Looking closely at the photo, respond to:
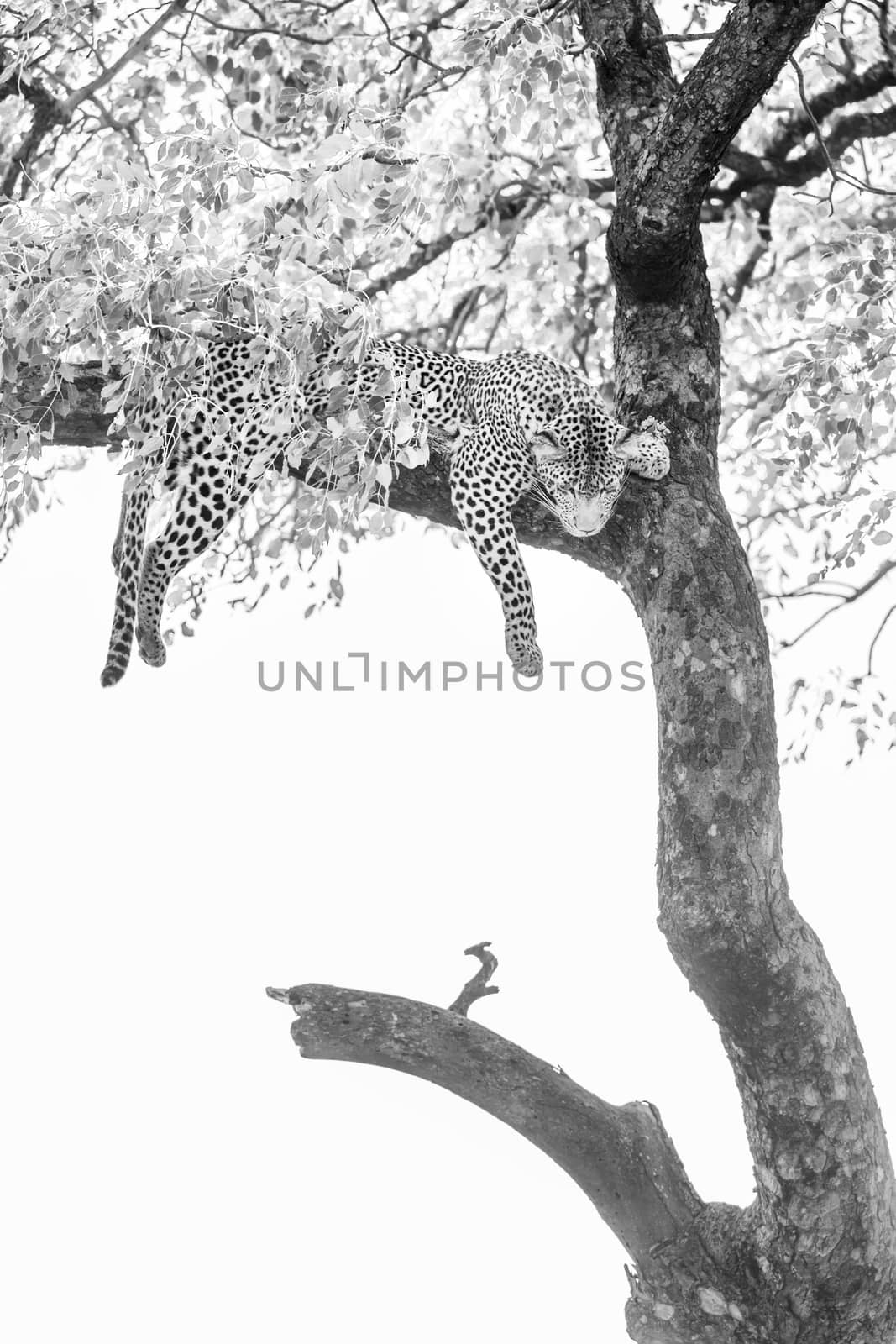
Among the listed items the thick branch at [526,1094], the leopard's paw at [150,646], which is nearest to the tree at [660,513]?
the thick branch at [526,1094]

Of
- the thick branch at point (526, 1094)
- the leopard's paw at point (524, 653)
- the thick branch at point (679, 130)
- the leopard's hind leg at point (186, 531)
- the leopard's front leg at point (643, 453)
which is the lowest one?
the thick branch at point (526, 1094)

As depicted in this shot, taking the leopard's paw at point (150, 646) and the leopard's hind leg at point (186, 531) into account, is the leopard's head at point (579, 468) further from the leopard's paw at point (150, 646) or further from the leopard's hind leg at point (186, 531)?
the leopard's paw at point (150, 646)

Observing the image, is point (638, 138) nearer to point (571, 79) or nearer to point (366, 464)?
point (571, 79)

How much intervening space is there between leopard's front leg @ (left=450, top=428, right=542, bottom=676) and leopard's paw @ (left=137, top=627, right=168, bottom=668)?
1136 millimetres

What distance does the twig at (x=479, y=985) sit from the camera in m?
4.99

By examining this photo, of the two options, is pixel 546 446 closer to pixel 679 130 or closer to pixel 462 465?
pixel 462 465

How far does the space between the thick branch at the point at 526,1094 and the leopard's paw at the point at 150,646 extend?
122 cm

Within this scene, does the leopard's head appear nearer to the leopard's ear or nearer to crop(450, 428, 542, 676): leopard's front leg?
the leopard's ear

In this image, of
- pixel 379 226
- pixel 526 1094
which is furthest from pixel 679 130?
pixel 526 1094

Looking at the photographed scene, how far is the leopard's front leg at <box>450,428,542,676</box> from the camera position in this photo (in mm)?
Result: 5043

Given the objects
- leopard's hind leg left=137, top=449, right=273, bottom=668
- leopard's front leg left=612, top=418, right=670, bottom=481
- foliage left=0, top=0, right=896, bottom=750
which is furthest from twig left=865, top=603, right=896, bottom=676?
leopard's hind leg left=137, top=449, right=273, bottom=668

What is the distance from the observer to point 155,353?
14.8 feet

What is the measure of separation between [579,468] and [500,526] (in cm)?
34

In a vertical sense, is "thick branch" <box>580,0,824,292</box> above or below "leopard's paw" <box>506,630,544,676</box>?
above
